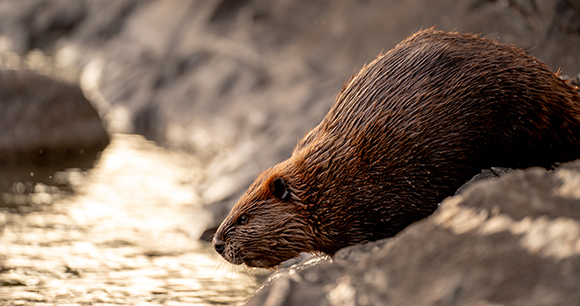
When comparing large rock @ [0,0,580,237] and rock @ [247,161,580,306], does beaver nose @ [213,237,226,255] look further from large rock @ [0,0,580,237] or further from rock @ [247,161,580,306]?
large rock @ [0,0,580,237]

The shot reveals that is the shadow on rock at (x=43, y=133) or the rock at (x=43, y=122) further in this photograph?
the rock at (x=43, y=122)

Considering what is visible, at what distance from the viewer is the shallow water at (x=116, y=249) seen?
12.2 ft

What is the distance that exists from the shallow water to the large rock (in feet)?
1.45

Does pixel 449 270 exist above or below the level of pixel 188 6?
below

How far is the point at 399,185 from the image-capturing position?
2.82 m

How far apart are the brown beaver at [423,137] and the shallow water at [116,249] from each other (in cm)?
114

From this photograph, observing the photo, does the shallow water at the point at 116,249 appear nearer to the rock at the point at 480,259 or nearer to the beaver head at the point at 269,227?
the beaver head at the point at 269,227

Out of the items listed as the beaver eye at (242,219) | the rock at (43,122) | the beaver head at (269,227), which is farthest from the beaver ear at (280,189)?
the rock at (43,122)

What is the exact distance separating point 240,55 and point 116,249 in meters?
3.68

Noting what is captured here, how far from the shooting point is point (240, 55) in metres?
7.52

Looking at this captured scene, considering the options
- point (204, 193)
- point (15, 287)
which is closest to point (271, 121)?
point (204, 193)

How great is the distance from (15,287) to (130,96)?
4.68 meters

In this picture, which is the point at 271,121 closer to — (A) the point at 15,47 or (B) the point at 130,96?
(B) the point at 130,96

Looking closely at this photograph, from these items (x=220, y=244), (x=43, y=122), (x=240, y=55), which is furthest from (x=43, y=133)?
(x=220, y=244)
